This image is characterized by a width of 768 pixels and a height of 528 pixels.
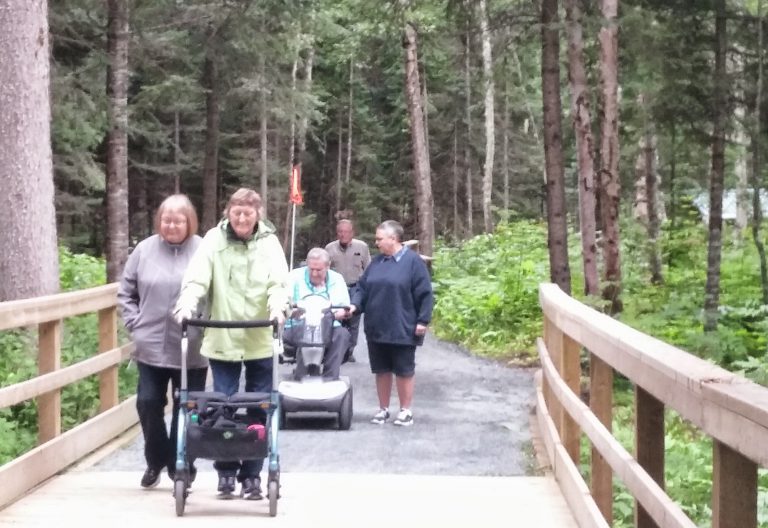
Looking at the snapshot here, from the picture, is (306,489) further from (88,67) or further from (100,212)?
(100,212)

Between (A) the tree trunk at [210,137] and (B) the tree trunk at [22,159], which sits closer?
(B) the tree trunk at [22,159]

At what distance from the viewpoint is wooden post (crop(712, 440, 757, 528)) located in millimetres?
2416

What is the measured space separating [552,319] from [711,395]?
4.25m

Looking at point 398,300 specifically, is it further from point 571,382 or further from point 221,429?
point 221,429

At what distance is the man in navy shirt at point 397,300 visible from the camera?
9086mm

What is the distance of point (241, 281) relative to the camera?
233 inches

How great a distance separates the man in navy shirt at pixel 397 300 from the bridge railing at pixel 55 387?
220cm

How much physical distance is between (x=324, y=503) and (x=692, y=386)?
11.5ft

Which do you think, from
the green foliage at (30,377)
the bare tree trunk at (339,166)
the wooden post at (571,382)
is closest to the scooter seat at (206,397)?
the green foliage at (30,377)

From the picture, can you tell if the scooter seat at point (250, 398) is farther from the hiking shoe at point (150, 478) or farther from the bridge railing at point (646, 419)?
the bridge railing at point (646, 419)

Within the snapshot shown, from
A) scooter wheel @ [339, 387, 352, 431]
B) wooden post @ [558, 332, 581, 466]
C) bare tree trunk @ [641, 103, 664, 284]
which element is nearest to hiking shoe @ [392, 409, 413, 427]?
scooter wheel @ [339, 387, 352, 431]

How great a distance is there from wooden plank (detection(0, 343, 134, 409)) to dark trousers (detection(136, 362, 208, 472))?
0.56 m

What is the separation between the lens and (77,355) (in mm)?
8703

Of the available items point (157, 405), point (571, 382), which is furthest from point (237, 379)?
point (571, 382)
